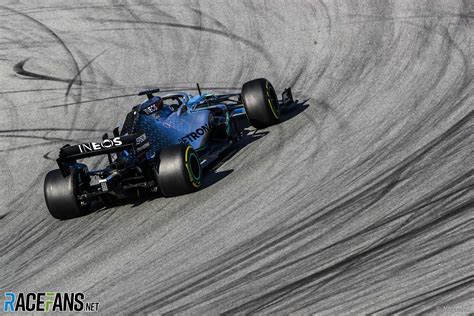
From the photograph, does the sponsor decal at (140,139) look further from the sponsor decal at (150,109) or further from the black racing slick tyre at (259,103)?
the black racing slick tyre at (259,103)

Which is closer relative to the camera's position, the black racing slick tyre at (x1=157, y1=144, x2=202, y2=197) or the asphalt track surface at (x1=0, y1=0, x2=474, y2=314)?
the asphalt track surface at (x1=0, y1=0, x2=474, y2=314)

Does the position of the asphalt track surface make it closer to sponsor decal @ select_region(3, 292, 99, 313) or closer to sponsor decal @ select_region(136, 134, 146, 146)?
sponsor decal @ select_region(3, 292, 99, 313)

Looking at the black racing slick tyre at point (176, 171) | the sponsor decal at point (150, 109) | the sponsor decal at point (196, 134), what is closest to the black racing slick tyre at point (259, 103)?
the sponsor decal at point (196, 134)

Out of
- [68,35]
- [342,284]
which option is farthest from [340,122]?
[68,35]

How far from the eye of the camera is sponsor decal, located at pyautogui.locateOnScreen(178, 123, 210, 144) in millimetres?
12780

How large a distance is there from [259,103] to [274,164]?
1.75m

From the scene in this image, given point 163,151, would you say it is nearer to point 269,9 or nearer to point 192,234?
point 192,234

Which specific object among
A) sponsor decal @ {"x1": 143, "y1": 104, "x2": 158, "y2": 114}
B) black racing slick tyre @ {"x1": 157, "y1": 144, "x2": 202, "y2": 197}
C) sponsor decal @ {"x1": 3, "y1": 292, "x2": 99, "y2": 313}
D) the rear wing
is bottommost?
sponsor decal @ {"x1": 3, "y1": 292, "x2": 99, "y2": 313}

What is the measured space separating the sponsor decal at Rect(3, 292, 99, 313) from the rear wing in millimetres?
2309

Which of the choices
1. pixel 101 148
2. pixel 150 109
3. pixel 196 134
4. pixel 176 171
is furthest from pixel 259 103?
pixel 101 148

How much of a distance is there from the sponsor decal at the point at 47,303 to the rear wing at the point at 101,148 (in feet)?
7.58

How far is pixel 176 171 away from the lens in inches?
443

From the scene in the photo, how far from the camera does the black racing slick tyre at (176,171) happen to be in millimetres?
11236

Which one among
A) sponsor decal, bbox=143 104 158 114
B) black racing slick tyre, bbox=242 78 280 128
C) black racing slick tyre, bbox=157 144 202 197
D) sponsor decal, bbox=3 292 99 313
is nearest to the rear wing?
black racing slick tyre, bbox=157 144 202 197
